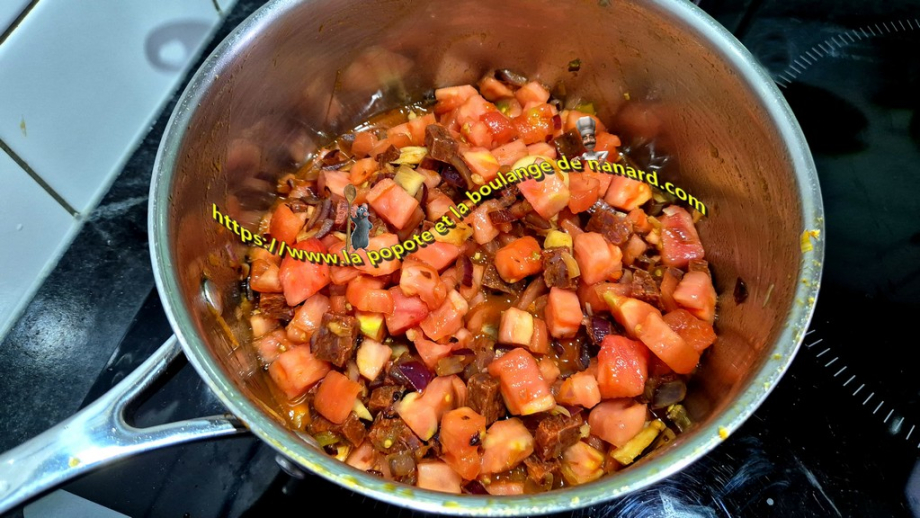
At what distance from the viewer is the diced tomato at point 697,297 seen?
1501mm

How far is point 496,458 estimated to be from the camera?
1325 millimetres

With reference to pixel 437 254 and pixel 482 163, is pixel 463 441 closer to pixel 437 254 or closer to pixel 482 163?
pixel 437 254

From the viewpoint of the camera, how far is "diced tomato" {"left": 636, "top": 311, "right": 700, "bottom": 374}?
4.58 ft

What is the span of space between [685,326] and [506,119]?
2.58 ft

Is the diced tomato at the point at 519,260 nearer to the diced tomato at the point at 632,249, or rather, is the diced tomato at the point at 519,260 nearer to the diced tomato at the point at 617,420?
the diced tomato at the point at 632,249

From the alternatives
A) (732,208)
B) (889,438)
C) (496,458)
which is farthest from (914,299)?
(496,458)

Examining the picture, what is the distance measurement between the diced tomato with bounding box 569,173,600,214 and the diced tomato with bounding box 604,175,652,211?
6 cm

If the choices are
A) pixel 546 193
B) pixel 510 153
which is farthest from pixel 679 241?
pixel 510 153

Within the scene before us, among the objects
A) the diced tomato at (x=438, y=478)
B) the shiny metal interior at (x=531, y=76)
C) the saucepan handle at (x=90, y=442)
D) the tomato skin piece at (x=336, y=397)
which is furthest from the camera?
the tomato skin piece at (x=336, y=397)

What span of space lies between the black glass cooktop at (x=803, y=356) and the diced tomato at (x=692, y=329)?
0.21 m

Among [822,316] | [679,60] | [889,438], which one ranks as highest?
[679,60]

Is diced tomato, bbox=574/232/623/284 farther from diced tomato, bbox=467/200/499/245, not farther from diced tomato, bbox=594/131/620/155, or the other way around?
diced tomato, bbox=594/131/620/155

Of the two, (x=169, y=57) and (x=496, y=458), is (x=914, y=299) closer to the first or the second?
(x=496, y=458)

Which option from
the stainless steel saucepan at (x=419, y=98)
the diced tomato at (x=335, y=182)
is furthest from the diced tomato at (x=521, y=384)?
the diced tomato at (x=335, y=182)
